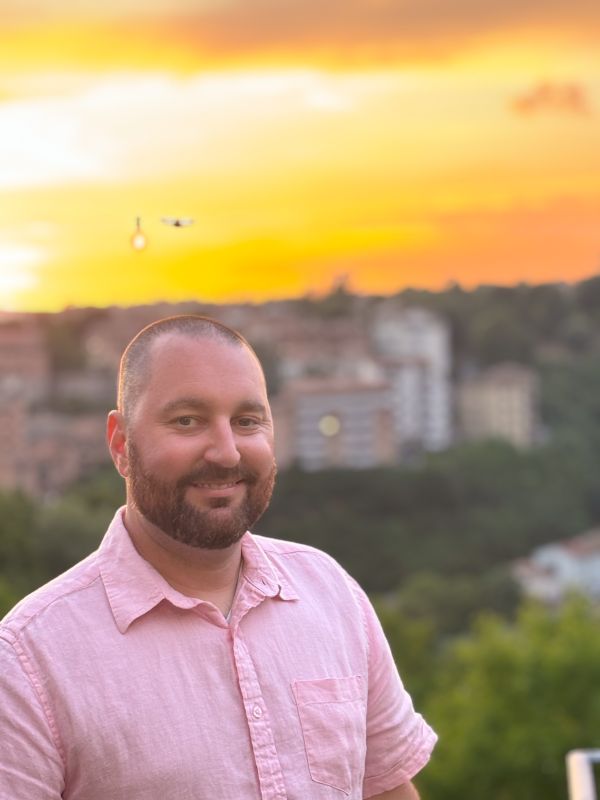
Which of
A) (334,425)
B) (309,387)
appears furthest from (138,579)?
(334,425)

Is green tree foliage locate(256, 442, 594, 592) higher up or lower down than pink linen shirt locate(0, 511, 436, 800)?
lower down

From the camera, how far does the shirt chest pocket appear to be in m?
0.85

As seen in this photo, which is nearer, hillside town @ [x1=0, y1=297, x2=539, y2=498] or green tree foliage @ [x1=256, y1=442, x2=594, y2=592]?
green tree foliage @ [x1=256, y1=442, x2=594, y2=592]

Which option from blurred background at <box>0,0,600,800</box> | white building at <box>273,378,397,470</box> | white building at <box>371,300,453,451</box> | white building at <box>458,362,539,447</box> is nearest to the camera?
blurred background at <box>0,0,600,800</box>

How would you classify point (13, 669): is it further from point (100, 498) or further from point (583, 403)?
point (583, 403)

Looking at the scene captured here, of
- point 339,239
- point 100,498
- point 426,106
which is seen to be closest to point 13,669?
point 426,106

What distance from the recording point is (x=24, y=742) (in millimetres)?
773

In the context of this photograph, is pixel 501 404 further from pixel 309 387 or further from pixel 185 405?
pixel 185 405

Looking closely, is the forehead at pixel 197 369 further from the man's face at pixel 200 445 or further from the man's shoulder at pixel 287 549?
the man's shoulder at pixel 287 549

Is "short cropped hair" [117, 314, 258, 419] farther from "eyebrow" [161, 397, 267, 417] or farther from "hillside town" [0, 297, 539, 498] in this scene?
"hillside town" [0, 297, 539, 498]

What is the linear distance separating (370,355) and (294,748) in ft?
104

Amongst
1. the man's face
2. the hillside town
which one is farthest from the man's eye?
the hillside town

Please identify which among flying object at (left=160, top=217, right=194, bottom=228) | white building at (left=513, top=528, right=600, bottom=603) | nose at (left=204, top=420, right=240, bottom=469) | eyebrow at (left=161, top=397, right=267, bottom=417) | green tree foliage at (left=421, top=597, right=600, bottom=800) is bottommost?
white building at (left=513, top=528, right=600, bottom=603)

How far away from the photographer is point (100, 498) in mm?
19344
